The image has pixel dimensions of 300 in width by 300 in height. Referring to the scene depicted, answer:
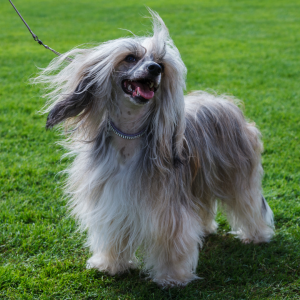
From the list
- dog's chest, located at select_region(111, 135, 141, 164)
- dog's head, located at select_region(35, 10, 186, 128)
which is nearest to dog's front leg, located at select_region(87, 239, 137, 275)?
dog's chest, located at select_region(111, 135, 141, 164)

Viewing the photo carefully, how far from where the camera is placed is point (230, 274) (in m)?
3.22

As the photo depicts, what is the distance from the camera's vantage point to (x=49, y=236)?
353cm

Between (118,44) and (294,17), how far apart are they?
13.8m

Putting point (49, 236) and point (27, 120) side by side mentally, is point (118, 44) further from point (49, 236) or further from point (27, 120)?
point (27, 120)

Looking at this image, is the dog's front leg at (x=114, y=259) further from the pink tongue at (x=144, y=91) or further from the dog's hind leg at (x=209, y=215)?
the pink tongue at (x=144, y=91)

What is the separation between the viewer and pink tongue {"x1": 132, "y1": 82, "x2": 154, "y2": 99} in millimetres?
2494

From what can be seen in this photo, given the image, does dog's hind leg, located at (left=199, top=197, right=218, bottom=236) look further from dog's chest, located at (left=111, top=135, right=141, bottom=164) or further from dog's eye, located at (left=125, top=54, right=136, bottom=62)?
dog's eye, located at (left=125, top=54, right=136, bottom=62)

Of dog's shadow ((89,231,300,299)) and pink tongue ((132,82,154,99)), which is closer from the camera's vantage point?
pink tongue ((132,82,154,99))

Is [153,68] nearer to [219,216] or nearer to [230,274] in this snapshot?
[230,274]

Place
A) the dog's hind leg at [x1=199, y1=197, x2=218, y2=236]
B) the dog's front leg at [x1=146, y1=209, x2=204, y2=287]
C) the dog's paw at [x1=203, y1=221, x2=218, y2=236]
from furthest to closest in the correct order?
the dog's paw at [x1=203, y1=221, x2=218, y2=236], the dog's hind leg at [x1=199, y1=197, x2=218, y2=236], the dog's front leg at [x1=146, y1=209, x2=204, y2=287]

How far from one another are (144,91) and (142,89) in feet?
0.06

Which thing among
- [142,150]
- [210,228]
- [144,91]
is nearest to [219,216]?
[210,228]

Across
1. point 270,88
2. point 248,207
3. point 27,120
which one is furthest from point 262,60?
point 248,207

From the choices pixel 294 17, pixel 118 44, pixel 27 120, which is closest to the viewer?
pixel 118 44
